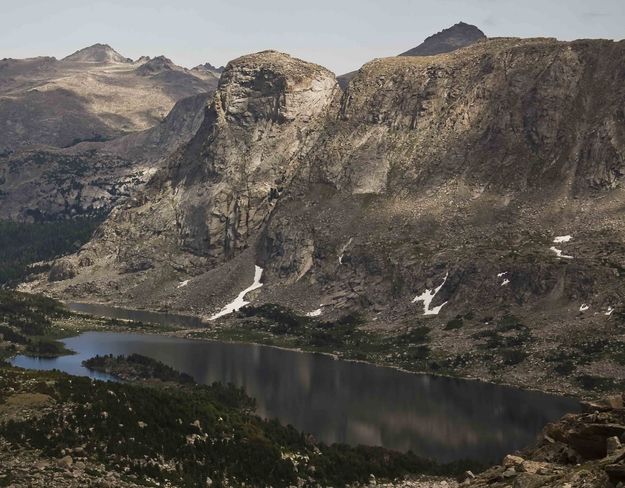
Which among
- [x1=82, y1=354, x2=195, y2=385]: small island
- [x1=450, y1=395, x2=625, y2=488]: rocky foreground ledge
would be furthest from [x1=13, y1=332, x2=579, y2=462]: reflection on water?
[x1=450, y1=395, x2=625, y2=488]: rocky foreground ledge

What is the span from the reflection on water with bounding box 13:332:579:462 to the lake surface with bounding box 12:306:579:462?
0.47 ft

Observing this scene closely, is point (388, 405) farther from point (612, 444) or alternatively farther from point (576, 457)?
point (612, 444)

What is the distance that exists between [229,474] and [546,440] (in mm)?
41081

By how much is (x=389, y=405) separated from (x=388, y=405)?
6.2 inches

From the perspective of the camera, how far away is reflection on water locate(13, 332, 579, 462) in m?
137

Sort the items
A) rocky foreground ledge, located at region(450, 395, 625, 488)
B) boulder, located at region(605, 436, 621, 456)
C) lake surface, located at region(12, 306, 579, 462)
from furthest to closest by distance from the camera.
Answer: lake surface, located at region(12, 306, 579, 462), boulder, located at region(605, 436, 621, 456), rocky foreground ledge, located at region(450, 395, 625, 488)

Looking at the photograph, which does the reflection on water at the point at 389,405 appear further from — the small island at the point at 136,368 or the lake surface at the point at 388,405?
the small island at the point at 136,368

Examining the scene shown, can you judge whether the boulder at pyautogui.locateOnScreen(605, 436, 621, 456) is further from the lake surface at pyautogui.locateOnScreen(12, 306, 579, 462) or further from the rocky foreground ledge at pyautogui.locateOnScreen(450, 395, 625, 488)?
the lake surface at pyautogui.locateOnScreen(12, 306, 579, 462)

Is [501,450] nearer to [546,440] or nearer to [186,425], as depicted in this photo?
[186,425]

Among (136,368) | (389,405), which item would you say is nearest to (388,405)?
(389,405)

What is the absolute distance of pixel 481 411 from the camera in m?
156

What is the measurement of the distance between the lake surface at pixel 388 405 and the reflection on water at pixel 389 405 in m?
0.14

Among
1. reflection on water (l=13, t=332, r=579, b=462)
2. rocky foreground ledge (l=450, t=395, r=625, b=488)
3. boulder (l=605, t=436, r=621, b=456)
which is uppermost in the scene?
boulder (l=605, t=436, r=621, b=456)

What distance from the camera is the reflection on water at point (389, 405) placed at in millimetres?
136625
